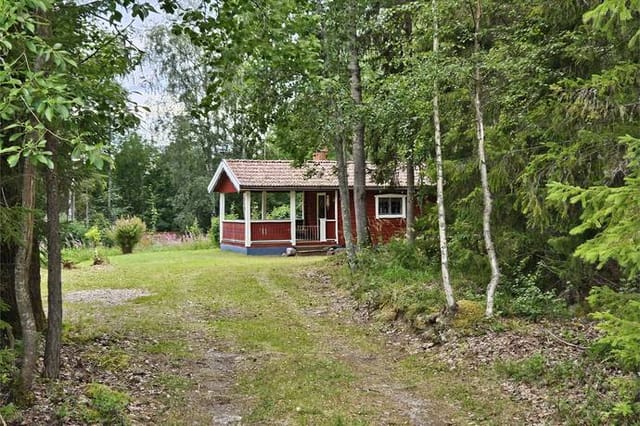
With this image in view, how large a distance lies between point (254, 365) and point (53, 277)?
2.54 metres

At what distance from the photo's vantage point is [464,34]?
26.0 ft

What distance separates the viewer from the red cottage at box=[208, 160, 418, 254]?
2003 centimetres

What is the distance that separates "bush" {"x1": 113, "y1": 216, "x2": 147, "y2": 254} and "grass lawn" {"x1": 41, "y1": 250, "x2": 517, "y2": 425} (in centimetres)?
984

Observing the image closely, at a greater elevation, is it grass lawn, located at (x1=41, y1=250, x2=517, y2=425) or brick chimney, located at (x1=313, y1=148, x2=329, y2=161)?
brick chimney, located at (x1=313, y1=148, x2=329, y2=161)

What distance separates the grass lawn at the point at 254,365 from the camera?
4992mm

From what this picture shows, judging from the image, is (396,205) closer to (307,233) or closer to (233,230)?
(307,233)

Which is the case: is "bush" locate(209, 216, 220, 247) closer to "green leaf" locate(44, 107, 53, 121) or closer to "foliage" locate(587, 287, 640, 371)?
"foliage" locate(587, 287, 640, 371)

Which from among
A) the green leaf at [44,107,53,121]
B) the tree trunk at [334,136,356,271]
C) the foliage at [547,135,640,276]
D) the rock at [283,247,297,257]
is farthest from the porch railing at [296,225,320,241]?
the green leaf at [44,107,53,121]

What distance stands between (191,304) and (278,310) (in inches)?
73.3

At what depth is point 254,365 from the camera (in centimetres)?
661

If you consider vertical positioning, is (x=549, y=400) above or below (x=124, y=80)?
below

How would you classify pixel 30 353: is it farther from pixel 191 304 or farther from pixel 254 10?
pixel 191 304

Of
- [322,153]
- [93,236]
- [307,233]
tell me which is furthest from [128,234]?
[322,153]

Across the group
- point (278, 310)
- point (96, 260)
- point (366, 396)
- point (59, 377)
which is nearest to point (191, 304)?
point (278, 310)
